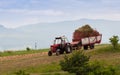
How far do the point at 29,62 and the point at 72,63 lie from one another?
12284mm

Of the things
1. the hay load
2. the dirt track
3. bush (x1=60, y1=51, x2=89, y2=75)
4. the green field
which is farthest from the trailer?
bush (x1=60, y1=51, x2=89, y2=75)

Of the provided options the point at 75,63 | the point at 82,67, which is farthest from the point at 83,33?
the point at 82,67

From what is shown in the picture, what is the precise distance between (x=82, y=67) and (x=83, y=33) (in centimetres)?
2362

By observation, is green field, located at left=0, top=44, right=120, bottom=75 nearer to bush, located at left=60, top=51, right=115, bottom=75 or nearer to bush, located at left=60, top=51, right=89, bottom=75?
bush, located at left=60, top=51, right=115, bottom=75

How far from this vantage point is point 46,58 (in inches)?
1949

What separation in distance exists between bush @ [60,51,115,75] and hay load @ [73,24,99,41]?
72.4ft

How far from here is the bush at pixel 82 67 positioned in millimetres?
33312

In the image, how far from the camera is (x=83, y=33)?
58188 mm

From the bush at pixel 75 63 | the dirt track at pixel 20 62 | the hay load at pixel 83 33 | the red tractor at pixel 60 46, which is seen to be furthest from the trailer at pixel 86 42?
the bush at pixel 75 63

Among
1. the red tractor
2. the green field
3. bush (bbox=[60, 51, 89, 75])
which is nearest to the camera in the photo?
bush (bbox=[60, 51, 89, 75])

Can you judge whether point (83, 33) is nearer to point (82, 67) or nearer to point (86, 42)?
point (86, 42)

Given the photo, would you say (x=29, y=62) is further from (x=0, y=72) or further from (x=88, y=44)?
(x=88, y=44)

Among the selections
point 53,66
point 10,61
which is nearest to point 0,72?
point 53,66

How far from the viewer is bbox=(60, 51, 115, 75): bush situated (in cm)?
3331
